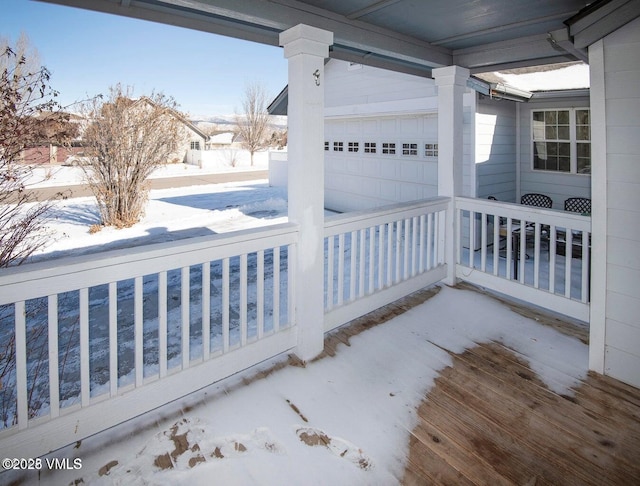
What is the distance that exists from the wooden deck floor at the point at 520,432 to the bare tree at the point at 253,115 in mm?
26841

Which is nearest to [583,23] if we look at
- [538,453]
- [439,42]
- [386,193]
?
[439,42]

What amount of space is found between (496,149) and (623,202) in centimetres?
487

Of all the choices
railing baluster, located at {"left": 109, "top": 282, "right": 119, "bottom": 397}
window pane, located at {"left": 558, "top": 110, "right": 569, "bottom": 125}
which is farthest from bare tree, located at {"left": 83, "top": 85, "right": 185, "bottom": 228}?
window pane, located at {"left": 558, "top": 110, "right": 569, "bottom": 125}

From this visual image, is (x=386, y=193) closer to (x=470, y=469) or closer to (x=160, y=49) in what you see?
(x=470, y=469)

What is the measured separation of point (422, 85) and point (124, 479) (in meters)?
7.06

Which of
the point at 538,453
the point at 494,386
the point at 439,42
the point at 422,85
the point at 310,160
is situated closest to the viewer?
the point at 538,453

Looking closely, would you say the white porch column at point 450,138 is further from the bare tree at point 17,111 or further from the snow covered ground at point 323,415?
the bare tree at point 17,111

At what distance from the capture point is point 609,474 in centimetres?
184

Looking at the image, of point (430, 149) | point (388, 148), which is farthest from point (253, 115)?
point (430, 149)

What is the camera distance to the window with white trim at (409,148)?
24.8ft

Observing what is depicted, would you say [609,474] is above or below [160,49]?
below

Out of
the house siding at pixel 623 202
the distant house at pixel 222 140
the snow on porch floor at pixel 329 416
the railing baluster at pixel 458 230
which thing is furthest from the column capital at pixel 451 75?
the distant house at pixel 222 140

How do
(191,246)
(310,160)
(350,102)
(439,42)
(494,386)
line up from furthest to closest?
(350,102) < (439,42) < (310,160) < (494,386) < (191,246)

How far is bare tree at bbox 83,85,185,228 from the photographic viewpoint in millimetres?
8219
